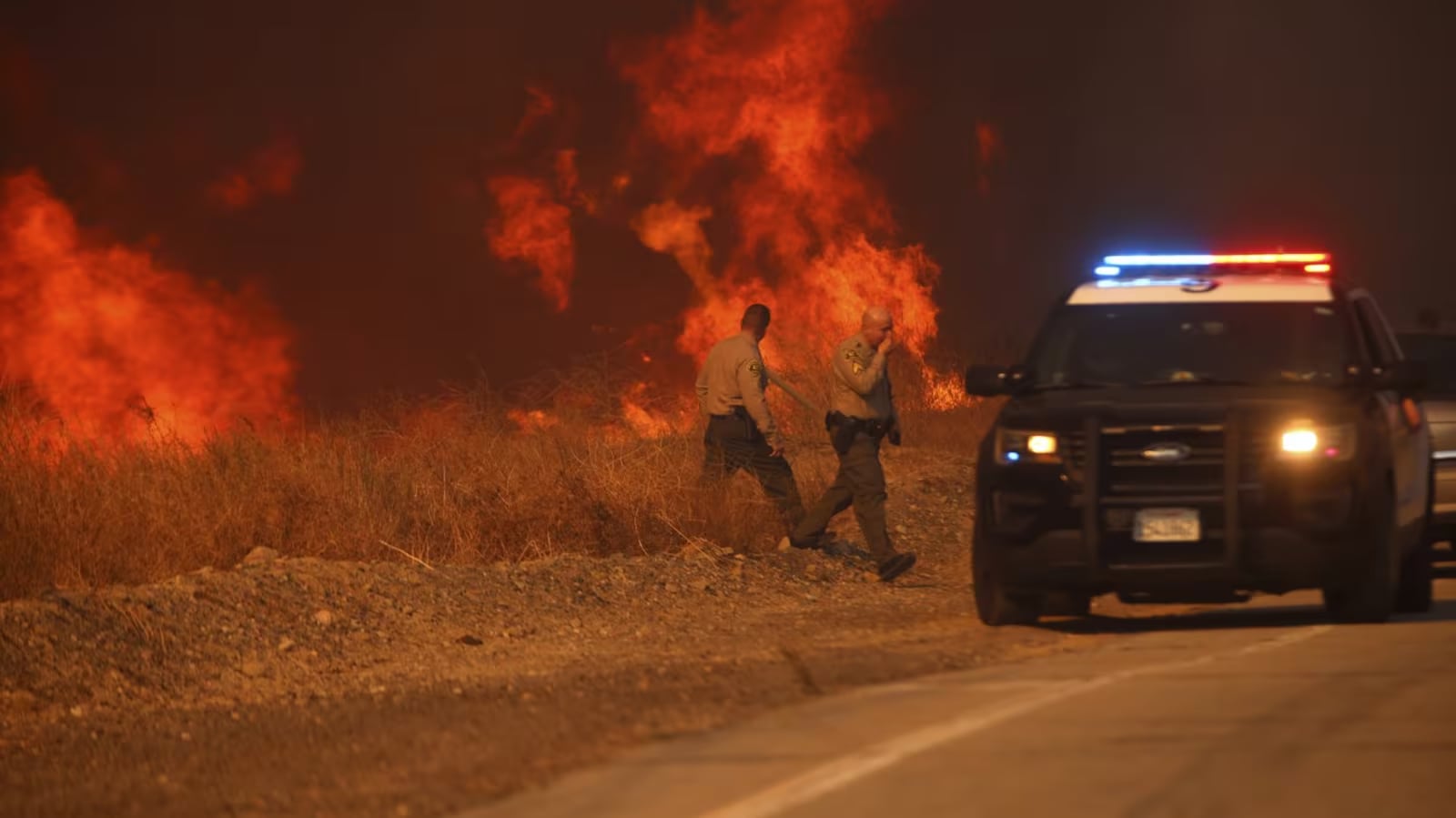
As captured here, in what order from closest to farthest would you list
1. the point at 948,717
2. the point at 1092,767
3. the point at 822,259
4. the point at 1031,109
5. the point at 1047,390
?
1. the point at 1092,767
2. the point at 948,717
3. the point at 1047,390
4. the point at 822,259
5. the point at 1031,109

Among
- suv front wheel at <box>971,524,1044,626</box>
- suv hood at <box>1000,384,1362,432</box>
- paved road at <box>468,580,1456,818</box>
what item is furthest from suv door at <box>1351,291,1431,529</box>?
suv front wheel at <box>971,524,1044,626</box>

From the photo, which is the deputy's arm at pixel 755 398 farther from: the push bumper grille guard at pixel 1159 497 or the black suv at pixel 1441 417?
the push bumper grille guard at pixel 1159 497

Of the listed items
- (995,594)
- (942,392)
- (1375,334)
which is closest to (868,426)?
(995,594)

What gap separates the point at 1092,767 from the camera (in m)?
7.92

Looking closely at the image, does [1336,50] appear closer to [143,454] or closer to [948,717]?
[143,454]

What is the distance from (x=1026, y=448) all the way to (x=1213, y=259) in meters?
2.26

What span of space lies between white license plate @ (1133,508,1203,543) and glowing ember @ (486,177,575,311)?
66.0 feet

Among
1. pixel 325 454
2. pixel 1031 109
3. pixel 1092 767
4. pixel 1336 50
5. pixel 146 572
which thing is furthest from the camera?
pixel 1336 50

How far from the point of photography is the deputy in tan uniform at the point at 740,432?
17375mm

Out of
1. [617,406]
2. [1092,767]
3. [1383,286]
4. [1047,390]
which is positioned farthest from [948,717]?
[1383,286]

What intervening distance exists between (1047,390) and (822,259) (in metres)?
19.2

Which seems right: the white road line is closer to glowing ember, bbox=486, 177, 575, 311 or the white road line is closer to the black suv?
the black suv

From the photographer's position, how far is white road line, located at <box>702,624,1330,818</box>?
738cm

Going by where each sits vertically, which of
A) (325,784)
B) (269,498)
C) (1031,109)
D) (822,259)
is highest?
(1031,109)
